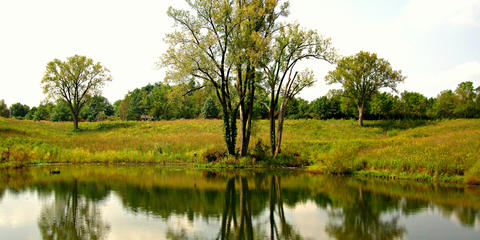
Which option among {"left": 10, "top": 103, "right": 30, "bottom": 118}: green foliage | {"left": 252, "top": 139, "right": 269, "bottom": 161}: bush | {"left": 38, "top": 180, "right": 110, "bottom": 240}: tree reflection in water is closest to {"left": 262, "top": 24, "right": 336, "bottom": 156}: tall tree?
{"left": 252, "top": 139, "right": 269, "bottom": 161}: bush

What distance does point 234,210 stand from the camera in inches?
452

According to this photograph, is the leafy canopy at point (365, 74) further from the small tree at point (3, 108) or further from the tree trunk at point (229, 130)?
the small tree at point (3, 108)

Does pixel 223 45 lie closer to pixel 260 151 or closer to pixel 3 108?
pixel 260 151

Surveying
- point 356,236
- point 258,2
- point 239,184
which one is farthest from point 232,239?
point 258,2

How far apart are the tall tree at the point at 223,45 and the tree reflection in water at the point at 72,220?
14.6 meters

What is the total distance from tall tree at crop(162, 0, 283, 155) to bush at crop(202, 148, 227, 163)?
83 cm

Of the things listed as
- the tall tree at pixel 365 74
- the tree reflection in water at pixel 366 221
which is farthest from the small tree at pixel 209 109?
the tree reflection in water at pixel 366 221

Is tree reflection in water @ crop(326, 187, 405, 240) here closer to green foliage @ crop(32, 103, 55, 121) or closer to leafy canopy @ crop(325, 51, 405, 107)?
leafy canopy @ crop(325, 51, 405, 107)

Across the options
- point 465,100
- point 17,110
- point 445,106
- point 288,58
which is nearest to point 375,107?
point 445,106

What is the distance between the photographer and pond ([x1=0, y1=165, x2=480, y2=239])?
29.1 feet

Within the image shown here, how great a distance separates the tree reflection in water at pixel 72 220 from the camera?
859cm

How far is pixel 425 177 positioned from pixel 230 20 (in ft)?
55.0

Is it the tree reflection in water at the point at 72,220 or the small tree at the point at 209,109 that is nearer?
the tree reflection in water at the point at 72,220

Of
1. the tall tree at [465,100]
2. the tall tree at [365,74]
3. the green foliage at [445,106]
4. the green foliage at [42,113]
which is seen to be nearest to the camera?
the tall tree at [365,74]
